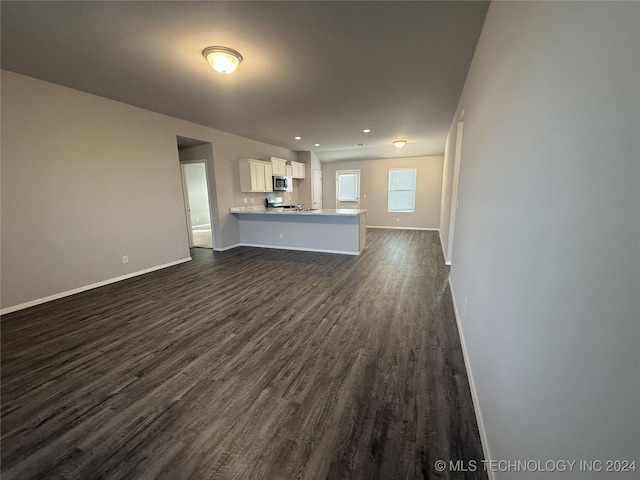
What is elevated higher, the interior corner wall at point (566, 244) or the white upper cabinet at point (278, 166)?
the white upper cabinet at point (278, 166)

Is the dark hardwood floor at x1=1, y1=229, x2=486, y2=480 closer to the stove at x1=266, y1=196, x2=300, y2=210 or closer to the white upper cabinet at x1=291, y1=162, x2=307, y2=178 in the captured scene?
the stove at x1=266, y1=196, x2=300, y2=210

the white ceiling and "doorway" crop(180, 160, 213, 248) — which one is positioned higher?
the white ceiling

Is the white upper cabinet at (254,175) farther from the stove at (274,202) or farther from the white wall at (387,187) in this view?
the white wall at (387,187)

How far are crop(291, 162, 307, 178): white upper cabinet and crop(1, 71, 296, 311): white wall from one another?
11.3ft

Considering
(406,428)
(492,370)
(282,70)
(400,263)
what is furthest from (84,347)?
(400,263)

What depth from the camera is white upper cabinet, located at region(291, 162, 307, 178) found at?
26.5 ft

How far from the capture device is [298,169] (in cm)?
829

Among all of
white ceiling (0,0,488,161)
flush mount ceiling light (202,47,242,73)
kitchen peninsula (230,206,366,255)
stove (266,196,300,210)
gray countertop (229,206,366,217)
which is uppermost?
white ceiling (0,0,488,161)

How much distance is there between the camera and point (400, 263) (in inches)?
188

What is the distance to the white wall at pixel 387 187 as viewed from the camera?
815cm

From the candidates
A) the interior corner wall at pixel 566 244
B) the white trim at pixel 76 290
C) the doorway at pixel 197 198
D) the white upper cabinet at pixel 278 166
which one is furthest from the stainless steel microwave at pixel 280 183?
Result: the interior corner wall at pixel 566 244

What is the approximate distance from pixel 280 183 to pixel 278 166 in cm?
47

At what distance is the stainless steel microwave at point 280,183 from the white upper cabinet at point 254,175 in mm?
349

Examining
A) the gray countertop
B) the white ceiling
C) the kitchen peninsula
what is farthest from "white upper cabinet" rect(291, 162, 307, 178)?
the white ceiling
